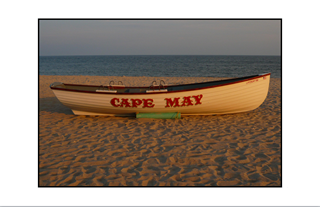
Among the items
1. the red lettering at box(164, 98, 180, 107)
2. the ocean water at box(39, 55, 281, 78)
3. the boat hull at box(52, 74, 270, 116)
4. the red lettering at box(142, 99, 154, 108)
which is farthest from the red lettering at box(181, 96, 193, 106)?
the ocean water at box(39, 55, 281, 78)

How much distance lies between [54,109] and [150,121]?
454cm

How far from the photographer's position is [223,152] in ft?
16.4

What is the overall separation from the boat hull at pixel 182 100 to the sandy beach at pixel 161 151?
334mm

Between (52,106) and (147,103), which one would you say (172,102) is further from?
(52,106)

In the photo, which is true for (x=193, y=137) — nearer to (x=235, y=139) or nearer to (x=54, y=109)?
(x=235, y=139)

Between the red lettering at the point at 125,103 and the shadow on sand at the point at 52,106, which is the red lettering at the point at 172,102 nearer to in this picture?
the red lettering at the point at 125,103

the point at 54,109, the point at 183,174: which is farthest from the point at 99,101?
the point at 183,174

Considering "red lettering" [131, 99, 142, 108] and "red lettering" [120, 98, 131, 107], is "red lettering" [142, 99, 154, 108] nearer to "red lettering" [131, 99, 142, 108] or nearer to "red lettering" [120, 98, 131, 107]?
"red lettering" [131, 99, 142, 108]

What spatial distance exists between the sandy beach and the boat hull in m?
0.33

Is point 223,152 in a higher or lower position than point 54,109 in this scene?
lower

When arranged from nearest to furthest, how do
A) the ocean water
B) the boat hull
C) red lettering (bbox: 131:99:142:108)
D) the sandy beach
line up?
the sandy beach
the boat hull
red lettering (bbox: 131:99:142:108)
the ocean water

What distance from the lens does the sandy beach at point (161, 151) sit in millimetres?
4031

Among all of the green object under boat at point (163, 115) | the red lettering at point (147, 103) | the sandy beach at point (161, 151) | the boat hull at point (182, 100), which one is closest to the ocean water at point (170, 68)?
the boat hull at point (182, 100)

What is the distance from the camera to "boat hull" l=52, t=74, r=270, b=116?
24.0 feet
